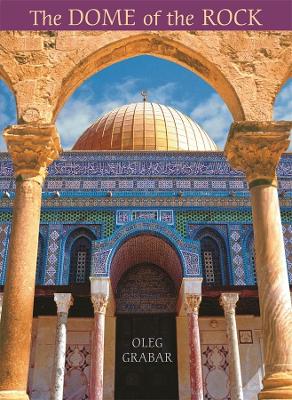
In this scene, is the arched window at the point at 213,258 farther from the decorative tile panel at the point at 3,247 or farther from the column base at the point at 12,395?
the column base at the point at 12,395

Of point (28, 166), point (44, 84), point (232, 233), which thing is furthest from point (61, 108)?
point (232, 233)

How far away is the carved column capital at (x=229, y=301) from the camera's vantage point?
13.0 metres

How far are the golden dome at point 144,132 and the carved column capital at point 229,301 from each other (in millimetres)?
8065

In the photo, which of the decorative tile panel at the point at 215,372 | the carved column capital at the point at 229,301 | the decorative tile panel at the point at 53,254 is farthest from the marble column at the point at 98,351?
the decorative tile panel at the point at 215,372

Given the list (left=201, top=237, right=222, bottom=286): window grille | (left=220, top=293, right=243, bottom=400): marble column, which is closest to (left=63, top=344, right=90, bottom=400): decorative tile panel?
(left=201, top=237, right=222, bottom=286): window grille

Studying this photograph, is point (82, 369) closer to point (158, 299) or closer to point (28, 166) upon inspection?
point (158, 299)

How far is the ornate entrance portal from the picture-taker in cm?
1435

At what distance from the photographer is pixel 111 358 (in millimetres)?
14414

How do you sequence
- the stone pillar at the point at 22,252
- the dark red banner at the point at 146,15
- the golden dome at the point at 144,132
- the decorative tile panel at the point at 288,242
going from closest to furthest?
the stone pillar at the point at 22,252
the dark red banner at the point at 146,15
the decorative tile panel at the point at 288,242
the golden dome at the point at 144,132

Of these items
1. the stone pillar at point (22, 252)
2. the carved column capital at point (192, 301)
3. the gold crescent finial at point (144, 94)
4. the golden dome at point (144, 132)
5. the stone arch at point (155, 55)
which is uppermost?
the gold crescent finial at point (144, 94)

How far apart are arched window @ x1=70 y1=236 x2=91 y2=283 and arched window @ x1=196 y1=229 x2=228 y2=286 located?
10.6ft

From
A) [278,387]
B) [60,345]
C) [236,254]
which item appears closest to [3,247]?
[60,345]

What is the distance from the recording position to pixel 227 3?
6.45m

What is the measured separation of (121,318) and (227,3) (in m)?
10.6
